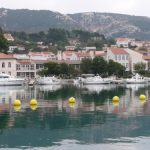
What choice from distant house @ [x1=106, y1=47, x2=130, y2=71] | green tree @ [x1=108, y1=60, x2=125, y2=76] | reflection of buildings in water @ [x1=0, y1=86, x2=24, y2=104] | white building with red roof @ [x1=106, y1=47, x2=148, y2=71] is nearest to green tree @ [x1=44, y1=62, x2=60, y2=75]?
green tree @ [x1=108, y1=60, x2=125, y2=76]

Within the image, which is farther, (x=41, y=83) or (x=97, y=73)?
(x=97, y=73)

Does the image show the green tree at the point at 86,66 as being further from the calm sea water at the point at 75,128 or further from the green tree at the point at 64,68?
the calm sea water at the point at 75,128

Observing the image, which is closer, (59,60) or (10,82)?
(10,82)

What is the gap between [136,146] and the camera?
2458 centimetres

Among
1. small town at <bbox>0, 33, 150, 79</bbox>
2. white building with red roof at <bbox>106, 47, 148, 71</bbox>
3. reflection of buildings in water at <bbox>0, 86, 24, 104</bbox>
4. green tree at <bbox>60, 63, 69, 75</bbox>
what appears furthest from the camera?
white building with red roof at <bbox>106, 47, 148, 71</bbox>

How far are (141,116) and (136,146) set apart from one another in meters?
11.1

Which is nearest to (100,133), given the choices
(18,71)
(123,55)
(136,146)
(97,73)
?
(136,146)

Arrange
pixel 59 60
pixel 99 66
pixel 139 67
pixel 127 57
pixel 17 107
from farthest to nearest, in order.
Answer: pixel 59 60 < pixel 127 57 < pixel 139 67 < pixel 99 66 < pixel 17 107

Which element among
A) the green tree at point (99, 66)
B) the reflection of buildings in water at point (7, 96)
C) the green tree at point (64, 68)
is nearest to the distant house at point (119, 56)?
the green tree at point (99, 66)

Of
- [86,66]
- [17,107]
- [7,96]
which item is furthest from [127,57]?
[17,107]

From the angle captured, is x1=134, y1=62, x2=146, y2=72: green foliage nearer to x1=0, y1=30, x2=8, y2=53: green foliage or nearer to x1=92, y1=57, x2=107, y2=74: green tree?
x1=92, y1=57, x2=107, y2=74: green tree

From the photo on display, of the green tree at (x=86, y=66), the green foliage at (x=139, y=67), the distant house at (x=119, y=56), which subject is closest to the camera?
the green tree at (x=86, y=66)

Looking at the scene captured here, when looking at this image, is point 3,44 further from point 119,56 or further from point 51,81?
point 119,56

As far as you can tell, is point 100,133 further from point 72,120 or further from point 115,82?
point 115,82
